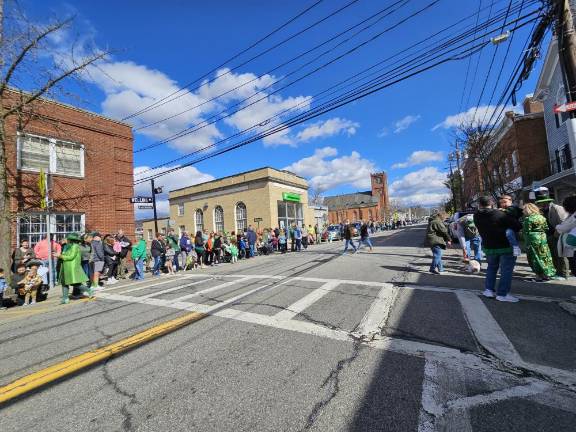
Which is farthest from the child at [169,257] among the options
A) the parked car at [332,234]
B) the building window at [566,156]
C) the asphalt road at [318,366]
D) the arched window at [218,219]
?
the parked car at [332,234]

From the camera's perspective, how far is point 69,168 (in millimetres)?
14328

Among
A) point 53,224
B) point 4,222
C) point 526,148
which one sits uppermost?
point 526,148

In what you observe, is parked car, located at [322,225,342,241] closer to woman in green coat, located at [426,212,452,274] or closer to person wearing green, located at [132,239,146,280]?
person wearing green, located at [132,239,146,280]

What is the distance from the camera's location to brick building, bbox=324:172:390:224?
93.2m

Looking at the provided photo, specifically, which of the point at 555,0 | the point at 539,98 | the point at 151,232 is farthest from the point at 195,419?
the point at 151,232

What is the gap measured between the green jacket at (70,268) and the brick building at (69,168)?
5.81 m

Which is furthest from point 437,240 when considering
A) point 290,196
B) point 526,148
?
point 290,196

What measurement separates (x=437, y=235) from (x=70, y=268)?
30.6ft

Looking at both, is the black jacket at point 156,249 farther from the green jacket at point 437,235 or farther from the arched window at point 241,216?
the arched window at point 241,216

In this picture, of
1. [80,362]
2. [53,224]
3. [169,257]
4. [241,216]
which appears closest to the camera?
[80,362]

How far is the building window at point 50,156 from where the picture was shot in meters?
12.9

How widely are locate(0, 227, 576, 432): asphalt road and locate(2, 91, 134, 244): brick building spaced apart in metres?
8.70

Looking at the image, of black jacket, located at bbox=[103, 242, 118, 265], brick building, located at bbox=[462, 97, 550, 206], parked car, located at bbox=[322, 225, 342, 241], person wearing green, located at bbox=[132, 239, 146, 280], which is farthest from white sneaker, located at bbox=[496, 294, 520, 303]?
parked car, located at bbox=[322, 225, 342, 241]

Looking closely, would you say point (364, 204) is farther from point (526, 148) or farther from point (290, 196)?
point (526, 148)
